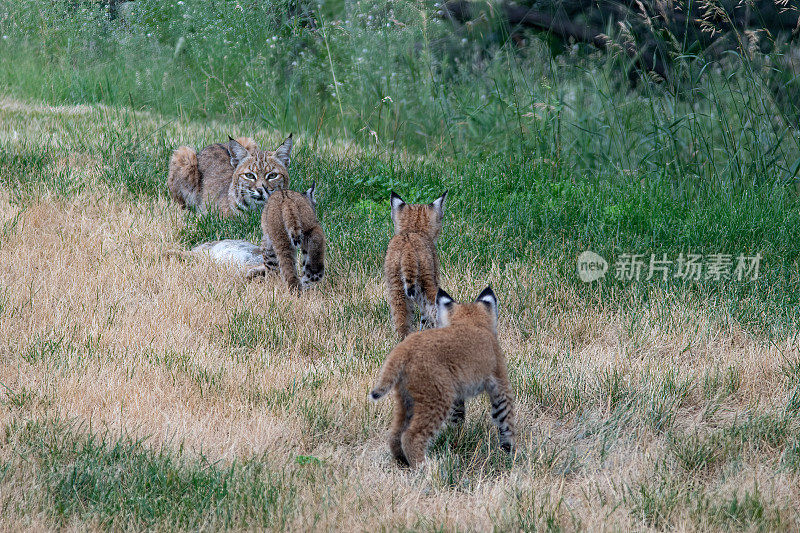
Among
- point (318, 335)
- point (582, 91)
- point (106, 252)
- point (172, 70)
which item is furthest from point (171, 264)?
point (172, 70)

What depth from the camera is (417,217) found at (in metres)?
6.05

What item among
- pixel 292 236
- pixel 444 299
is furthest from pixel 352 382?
pixel 292 236

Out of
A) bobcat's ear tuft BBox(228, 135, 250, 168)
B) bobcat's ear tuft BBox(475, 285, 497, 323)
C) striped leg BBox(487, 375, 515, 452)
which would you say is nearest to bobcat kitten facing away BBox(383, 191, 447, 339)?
bobcat's ear tuft BBox(475, 285, 497, 323)

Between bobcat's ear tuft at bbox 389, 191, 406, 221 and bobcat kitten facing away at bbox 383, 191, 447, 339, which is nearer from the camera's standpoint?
bobcat kitten facing away at bbox 383, 191, 447, 339

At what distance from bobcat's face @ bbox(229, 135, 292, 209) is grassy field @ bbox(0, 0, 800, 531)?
296mm

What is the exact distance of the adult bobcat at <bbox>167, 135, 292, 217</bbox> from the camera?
810cm

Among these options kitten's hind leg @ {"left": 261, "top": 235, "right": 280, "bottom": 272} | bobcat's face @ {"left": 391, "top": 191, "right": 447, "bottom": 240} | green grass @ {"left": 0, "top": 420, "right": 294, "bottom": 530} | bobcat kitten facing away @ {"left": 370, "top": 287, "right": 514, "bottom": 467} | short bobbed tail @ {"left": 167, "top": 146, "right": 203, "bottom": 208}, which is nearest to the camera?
green grass @ {"left": 0, "top": 420, "right": 294, "bottom": 530}

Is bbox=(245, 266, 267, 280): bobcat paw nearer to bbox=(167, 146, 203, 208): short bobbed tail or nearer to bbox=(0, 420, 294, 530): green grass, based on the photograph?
bbox=(167, 146, 203, 208): short bobbed tail

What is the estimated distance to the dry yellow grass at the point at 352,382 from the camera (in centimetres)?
392

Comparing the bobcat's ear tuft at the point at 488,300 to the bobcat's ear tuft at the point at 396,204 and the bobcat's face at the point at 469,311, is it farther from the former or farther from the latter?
the bobcat's ear tuft at the point at 396,204

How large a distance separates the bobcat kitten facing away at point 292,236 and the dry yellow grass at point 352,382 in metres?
0.22

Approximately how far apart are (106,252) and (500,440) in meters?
4.48

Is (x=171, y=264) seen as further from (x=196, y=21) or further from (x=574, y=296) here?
(x=196, y=21)

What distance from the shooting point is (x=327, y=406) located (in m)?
4.77
